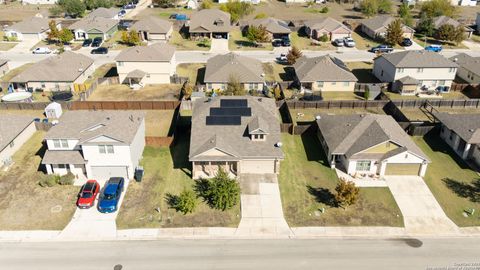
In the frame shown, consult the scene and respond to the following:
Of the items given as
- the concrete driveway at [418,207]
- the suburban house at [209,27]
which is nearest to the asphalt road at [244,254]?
the concrete driveway at [418,207]

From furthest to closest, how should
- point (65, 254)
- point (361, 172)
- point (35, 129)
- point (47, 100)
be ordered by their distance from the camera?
point (47, 100) → point (35, 129) → point (361, 172) → point (65, 254)

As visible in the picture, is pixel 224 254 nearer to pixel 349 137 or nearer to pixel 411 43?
pixel 349 137

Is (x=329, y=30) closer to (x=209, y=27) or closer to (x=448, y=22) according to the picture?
(x=209, y=27)

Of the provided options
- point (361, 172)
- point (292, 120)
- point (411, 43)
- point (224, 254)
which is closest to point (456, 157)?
point (361, 172)

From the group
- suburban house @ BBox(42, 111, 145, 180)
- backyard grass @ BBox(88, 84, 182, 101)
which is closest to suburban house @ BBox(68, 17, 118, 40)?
backyard grass @ BBox(88, 84, 182, 101)

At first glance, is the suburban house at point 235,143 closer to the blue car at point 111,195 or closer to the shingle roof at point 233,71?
the blue car at point 111,195

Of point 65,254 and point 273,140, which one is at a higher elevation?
point 273,140

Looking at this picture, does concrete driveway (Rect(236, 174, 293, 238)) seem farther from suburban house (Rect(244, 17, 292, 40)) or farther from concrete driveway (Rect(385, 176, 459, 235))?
suburban house (Rect(244, 17, 292, 40))
